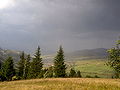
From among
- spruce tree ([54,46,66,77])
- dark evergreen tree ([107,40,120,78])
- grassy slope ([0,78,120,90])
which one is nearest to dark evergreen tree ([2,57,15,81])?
spruce tree ([54,46,66,77])

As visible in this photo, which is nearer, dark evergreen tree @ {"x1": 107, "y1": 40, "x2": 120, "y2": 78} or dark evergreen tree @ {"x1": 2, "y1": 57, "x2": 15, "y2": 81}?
dark evergreen tree @ {"x1": 107, "y1": 40, "x2": 120, "y2": 78}

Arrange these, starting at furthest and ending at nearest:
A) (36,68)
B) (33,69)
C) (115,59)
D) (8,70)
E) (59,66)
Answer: (36,68) < (33,69) < (59,66) < (8,70) < (115,59)

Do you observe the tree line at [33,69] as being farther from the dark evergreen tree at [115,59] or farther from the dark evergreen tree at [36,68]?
the dark evergreen tree at [115,59]

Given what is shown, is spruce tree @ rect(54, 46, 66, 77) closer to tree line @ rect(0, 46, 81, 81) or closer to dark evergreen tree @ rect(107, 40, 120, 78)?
tree line @ rect(0, 46, 81, 81)

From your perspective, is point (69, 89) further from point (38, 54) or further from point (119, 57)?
point (38, 54)

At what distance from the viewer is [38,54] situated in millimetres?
75875

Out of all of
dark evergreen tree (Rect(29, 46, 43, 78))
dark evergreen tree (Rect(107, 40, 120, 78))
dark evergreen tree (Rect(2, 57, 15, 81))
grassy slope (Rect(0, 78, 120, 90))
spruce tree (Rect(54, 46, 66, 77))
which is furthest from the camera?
dark evergreen tree (Rect(29, 46, 43, 78))

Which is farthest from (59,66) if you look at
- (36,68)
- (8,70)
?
(8,70)

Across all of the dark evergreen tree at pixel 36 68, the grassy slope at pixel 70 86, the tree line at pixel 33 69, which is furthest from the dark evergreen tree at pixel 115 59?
the dark evergreen tree at pixel 36 68

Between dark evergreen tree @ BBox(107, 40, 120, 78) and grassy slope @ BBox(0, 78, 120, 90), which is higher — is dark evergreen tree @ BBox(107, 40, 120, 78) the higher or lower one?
the higher one

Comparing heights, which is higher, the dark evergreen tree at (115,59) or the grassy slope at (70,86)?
the dark evergreen tree at (115,59)

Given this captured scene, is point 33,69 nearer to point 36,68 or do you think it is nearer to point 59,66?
point 36,68

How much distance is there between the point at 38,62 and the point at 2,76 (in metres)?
15.4

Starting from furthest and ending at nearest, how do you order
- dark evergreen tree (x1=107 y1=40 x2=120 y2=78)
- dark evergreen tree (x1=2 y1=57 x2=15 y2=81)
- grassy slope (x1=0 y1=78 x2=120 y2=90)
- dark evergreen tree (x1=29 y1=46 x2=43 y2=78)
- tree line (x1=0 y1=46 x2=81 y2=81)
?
dark evergreen tree (x1=29 y1=46 x2=43 y2=78), tree line (x1=0 y1=46 x2=81 y2=81), dark evergreen tree (x1=2 y1=57 x2=15 y2=81), dark evergreen tree (x1=107 y1=40 x2=120 y2=78), grassy slope (x1=0 y1=78 x2=120 y2=90)
